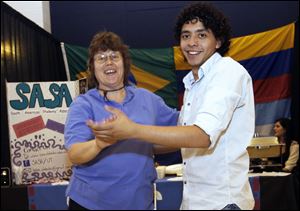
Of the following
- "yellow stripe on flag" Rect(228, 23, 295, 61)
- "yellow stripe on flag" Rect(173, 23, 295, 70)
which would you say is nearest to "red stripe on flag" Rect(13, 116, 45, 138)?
"yellow stripe on flag" Rect(173, 23, 295, 70)

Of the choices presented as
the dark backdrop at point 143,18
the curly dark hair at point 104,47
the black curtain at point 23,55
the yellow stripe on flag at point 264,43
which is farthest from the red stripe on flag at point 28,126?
the dark backdrop at point 143,18

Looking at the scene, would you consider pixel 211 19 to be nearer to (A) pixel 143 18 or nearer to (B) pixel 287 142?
(B) pixel 287 142

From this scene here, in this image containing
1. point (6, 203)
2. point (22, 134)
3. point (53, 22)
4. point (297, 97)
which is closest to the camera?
point (6, 203)

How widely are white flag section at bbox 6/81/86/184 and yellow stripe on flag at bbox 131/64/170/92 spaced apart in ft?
5.35

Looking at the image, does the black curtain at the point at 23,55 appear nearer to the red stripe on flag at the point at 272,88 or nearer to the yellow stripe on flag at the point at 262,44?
the yellow stripe on flag at the point at 262,44

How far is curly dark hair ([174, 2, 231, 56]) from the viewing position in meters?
1.27

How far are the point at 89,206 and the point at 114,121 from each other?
0.39m

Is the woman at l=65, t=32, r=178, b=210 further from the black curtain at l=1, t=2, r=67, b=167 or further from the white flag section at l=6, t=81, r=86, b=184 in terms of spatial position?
the black curtain at l=1, t=2, r=67, b=167

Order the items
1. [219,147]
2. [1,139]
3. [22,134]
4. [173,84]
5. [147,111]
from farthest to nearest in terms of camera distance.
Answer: [173,84], [1,139], [22,134], [147,111], [219,147]

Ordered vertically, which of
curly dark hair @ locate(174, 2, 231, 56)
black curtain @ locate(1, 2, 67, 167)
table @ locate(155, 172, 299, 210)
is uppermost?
black curtain @ locate(1, 2, 67, 167)

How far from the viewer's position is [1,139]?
Answer: 4113mm

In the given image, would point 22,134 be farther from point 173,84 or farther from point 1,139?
point 173,84

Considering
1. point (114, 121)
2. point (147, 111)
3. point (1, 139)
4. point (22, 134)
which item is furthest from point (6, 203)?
point (1, 139)

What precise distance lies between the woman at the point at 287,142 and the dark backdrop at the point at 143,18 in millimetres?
1575
